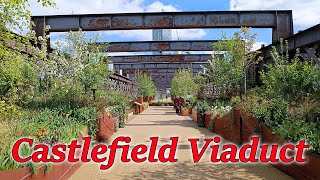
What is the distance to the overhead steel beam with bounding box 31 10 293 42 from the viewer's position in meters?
17.0

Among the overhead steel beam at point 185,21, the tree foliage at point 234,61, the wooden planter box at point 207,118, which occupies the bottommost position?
the wooden planter box at point 207,118

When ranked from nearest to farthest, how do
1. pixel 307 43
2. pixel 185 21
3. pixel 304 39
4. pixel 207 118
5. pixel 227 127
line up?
1. pixel 227 127
2. pixel 307 43
3. pixel 304 39
4. pixel 207 118
5. pixel 185 21

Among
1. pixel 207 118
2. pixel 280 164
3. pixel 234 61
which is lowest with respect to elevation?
pixel 280 164

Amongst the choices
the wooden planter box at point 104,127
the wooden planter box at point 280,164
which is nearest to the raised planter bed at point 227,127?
the wooden planter box at point 280,164

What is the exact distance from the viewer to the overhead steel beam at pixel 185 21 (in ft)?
55.8

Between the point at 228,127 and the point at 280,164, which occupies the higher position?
the point at 228,127

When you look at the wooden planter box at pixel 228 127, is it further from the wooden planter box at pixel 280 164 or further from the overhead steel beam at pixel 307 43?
the overhead steel beam at pixel 307 43

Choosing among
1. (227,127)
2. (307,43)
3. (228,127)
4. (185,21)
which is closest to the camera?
(228,127)

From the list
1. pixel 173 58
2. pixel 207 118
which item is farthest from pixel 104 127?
pixel 173 58

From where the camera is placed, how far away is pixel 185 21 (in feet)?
56.3

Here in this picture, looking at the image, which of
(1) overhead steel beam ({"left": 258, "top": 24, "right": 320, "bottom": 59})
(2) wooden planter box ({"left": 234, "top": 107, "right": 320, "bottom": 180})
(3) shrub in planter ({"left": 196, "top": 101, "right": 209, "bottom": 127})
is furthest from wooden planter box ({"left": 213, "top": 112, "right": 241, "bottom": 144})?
(1) overhead steel beam ({"left": 258, "top": 24, "right": 320, "bottom": 59})

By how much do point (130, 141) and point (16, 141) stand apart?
5847 mm

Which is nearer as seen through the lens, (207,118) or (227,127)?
(227,127)

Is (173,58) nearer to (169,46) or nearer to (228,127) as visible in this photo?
(169,46)
